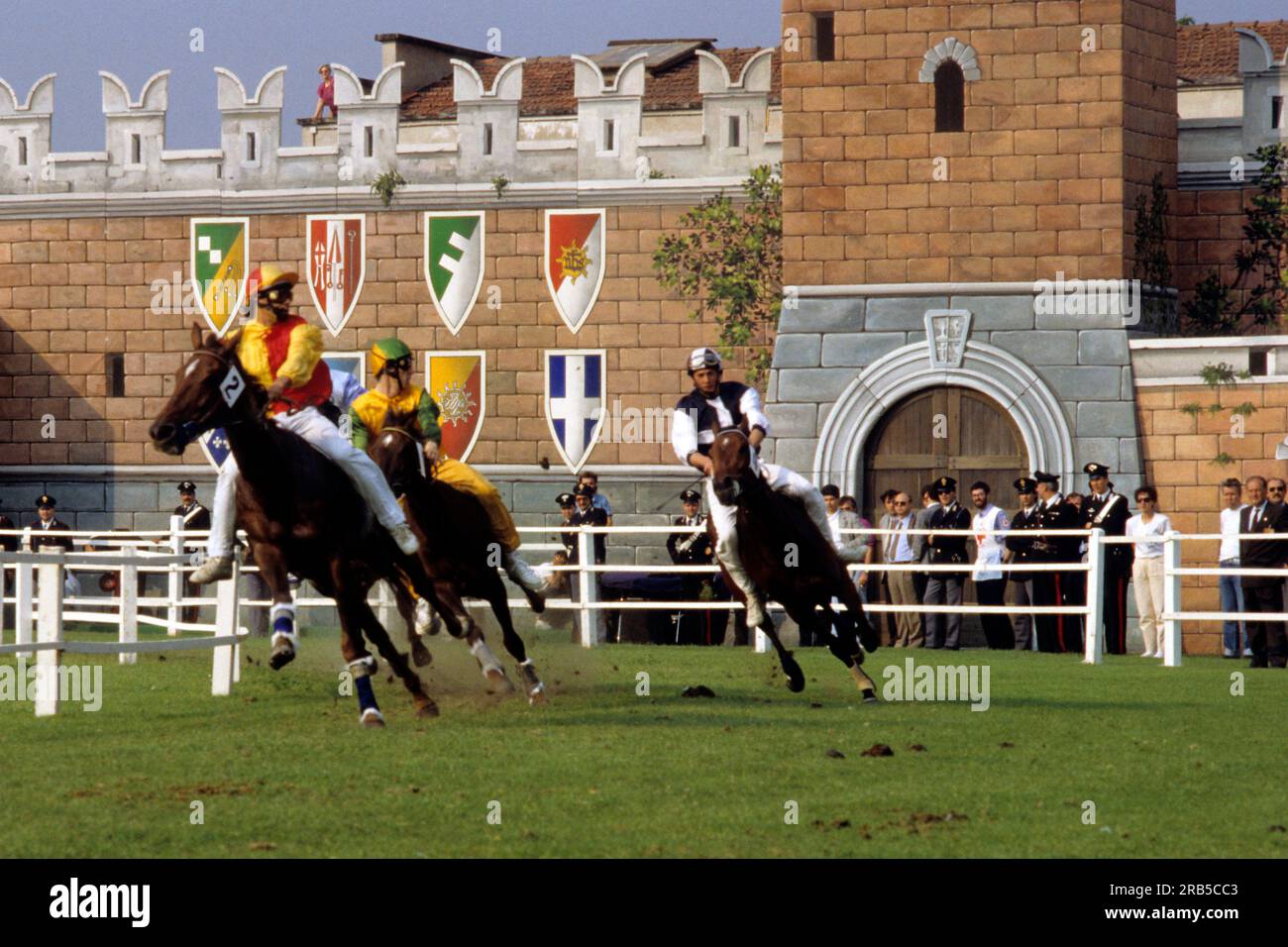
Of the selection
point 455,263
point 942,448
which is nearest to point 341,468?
point 942,448

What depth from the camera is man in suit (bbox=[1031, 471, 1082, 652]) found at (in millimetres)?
21594

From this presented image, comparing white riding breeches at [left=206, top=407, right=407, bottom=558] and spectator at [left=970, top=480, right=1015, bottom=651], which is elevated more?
white riding breeches at [left=206, top=407, right=407, bottom=558]

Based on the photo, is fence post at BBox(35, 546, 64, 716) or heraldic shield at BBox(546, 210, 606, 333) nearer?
fence post at BBox(35, 546, 64, 716)

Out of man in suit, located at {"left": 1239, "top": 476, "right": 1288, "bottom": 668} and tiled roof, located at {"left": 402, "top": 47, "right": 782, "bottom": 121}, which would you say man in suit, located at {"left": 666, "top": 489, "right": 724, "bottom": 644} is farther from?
tiled roof, located at {"left": 402, "top": 47, "right": 782, "bottom": 121}

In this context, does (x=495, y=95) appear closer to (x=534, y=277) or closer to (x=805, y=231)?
(x=534, y=277)

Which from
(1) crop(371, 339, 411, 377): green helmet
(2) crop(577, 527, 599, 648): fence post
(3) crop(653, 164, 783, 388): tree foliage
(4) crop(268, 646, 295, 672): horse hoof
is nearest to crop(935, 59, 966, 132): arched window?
(3) crop(653, 164, 783, 388): tree foliage

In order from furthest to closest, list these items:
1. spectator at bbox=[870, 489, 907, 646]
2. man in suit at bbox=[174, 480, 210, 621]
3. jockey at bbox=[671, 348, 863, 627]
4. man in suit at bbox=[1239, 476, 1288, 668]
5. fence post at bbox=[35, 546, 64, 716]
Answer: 1. man in suit at bbox=[174, 480, 210, 621]
2. spectator at bbox=[870, 489, 907, 646]
3. man in suit at bbox=[1239, 476, 1288, 668]
4. jockey at bbox=[671, 348, 863, 627]
5. fence post at bbox=[35, 546, 64, 716]

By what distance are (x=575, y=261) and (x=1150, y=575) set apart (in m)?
12.1

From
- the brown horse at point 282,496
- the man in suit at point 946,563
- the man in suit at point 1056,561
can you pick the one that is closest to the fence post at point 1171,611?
the man in suit at point 1056,561

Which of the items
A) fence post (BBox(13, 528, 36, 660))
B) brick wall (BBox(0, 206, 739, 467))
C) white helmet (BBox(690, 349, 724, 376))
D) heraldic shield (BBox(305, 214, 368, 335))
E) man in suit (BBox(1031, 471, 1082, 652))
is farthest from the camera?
heraldic shield (BBox(305, 214, 368, 335))

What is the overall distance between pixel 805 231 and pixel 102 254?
12055 mm

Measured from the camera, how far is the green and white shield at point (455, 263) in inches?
1218

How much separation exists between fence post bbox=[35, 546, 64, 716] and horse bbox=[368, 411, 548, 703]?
218 cm
